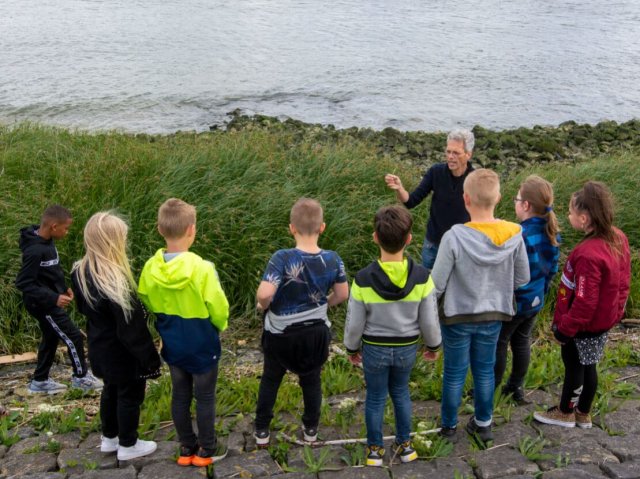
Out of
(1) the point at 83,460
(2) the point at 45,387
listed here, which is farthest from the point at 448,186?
(2) the point at 45,387

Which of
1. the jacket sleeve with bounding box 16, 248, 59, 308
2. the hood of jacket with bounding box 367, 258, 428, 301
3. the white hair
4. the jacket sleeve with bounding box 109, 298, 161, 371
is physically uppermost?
the white hair

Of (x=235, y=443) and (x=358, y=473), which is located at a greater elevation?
(x=358, y=473)

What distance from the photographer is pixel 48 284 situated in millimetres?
5059

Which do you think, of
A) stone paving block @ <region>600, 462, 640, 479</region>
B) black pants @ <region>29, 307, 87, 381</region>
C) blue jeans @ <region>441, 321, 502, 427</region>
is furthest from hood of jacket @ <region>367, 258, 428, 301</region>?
black pants @ <region>29, 307, 87, 381</region>

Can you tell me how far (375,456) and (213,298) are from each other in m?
1.33

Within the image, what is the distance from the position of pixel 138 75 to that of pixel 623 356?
20.6 m

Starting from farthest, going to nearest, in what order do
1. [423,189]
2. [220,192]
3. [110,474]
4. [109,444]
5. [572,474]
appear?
[220,192]
[423,189]
[109,444]
[110,474]
[572,474]

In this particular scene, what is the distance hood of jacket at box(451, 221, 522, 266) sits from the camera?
13.1ft

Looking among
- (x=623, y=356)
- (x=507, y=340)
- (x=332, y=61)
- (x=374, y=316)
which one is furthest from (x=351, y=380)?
(x=332, y=61)

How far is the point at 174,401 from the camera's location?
403cm

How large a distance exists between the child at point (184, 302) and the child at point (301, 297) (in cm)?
29

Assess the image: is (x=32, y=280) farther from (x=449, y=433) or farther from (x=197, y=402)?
(x=449, y=433)

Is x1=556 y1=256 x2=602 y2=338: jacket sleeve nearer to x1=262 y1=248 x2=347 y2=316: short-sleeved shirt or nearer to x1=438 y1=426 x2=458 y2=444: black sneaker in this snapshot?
x1=438 y1=426 x2=458 y2=444: black sneaker

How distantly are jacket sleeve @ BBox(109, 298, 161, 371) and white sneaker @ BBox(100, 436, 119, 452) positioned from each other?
25.1 inches
